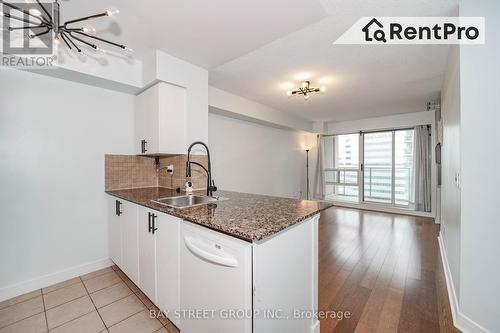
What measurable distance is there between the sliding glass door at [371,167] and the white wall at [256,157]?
929 mm

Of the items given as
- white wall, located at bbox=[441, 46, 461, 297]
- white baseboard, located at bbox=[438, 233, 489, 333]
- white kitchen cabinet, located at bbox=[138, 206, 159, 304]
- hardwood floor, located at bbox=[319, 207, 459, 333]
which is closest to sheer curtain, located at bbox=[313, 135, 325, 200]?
hardwood floor, located at bbox=[319, 207, 459, 333]

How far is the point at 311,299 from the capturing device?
149cm

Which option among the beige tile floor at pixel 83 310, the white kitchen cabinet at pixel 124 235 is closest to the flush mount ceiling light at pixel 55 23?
the white kitchen cabinet at pixel 124 235

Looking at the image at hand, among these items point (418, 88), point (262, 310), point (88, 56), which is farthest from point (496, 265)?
point (88, 56)

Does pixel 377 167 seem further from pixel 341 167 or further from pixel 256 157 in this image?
pixel 256 157

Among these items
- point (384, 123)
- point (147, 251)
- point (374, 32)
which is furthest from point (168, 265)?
point (384, 123)

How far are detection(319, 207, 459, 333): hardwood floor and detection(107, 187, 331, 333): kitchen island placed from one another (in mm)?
553

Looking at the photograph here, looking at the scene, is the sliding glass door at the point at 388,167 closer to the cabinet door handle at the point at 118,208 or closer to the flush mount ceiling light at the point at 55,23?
the cabinet door handle at the point at 118,208

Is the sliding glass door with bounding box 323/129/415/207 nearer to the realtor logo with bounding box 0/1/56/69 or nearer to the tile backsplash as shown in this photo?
the tile backsplash

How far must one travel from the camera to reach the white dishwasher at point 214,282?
1032 millimetres

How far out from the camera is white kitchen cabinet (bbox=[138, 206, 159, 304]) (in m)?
1.67

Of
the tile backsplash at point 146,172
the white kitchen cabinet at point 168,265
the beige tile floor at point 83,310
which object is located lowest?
the beige tile floor at point 83,310

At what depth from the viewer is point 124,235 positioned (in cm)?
210

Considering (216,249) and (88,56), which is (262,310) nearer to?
(216,249)
